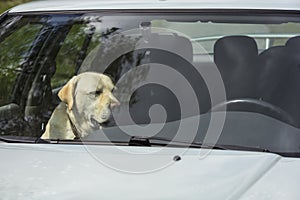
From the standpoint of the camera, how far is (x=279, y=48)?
11.0 feet

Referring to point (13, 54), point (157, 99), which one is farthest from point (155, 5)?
point (13, 54)

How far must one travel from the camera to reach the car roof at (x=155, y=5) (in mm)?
3248

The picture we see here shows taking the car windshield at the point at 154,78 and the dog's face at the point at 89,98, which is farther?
the dog's face at the point at 89,98

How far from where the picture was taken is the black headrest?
10.9ft

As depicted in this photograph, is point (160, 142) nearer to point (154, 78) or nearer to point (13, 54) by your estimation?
point (154, 78)

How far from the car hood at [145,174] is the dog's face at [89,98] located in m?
0.39

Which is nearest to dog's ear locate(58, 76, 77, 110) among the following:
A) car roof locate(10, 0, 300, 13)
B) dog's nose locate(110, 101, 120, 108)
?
dog's nose locate(110, 101, 120, 108)

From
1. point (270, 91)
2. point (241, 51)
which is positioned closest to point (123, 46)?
point (241, 51)

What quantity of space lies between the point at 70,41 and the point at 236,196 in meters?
1.82

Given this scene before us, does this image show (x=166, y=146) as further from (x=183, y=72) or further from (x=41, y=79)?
(x=41, y=79)

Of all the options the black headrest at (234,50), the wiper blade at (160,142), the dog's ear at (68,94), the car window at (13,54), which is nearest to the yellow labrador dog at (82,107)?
the dog's ear at (68,94)

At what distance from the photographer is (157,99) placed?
10.9 feet

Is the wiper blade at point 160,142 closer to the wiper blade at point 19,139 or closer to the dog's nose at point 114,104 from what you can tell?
the dog's nose at point 114,104

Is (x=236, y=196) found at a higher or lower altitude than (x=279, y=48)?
lower
